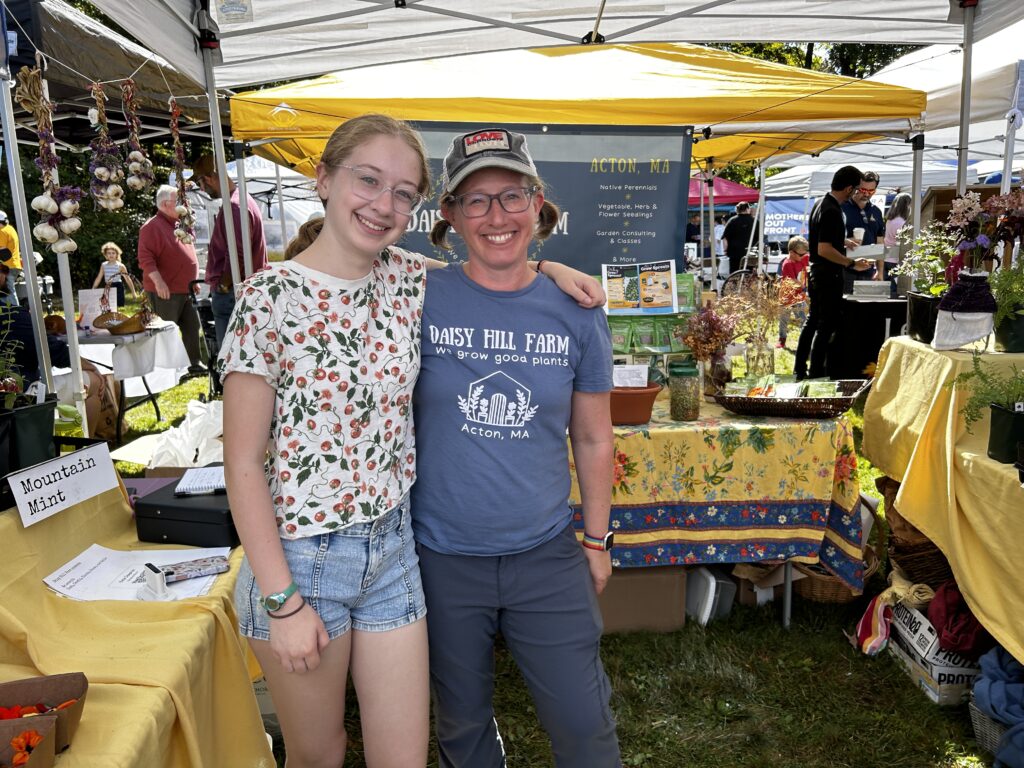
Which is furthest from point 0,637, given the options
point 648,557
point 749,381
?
point 749,381

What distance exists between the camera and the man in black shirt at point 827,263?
6094 millimetres

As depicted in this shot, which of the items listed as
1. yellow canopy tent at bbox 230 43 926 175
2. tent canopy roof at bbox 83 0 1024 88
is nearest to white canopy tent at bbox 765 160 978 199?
yellow canopy tent at bbox 230 43 926 175

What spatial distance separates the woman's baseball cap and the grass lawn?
5.86 ft

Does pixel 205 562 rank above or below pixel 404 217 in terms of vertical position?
below

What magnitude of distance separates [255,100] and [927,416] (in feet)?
11.1

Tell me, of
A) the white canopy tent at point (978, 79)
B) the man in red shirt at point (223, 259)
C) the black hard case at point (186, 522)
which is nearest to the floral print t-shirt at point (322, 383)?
the black hard case at point (186, 522)

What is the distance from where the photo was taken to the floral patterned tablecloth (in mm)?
2688

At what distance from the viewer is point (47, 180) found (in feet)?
6.57

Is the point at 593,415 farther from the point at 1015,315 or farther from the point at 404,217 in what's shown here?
the point at 1015,315

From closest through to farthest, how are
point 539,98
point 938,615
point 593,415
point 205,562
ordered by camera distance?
point 593,415
point 205,562
point 938,615
point 539,98

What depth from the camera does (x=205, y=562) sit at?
6.00 feet

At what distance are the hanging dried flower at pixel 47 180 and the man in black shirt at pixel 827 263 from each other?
17.5 feet

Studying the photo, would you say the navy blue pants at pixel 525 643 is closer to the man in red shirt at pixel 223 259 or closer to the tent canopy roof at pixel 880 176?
the man in red shirt at pixel 223 259

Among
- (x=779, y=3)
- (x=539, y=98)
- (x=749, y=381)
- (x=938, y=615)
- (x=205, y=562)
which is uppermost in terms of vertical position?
(x=779, y=3)
